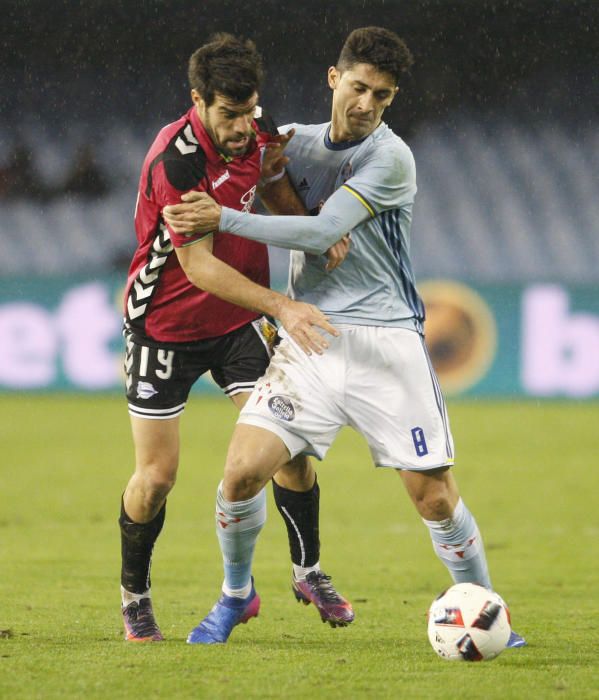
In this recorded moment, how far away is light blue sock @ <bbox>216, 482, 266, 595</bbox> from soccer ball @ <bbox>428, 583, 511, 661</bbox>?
77 centimetres

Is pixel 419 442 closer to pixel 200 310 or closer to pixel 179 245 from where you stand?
pixel 200 310

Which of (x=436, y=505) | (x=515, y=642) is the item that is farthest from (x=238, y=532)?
(x=515, y=642)

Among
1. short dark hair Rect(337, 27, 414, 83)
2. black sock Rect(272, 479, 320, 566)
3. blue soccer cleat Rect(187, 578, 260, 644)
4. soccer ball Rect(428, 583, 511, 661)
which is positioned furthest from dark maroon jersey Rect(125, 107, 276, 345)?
soccer ball Rect(428, 583, 511, 661)

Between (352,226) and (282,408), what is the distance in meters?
0.68

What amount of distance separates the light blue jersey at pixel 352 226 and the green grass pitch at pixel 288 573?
1.23 meters

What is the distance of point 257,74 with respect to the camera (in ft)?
14.0

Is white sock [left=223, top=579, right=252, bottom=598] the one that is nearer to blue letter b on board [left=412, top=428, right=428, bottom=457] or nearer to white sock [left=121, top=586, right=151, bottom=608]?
white sock [left=121, top=586, right=151, bottom=608]

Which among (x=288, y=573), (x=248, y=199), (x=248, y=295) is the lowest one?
(x=288, y=573)

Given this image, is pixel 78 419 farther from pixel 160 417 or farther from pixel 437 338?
pixel 160 417

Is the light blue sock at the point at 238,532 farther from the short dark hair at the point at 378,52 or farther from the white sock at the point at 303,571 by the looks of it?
the short dark hair at the point at 378,52

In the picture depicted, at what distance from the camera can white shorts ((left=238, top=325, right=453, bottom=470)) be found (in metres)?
4.44

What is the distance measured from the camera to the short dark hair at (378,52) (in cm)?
442

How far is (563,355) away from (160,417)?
37.0 ft

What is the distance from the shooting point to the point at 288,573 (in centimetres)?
648
